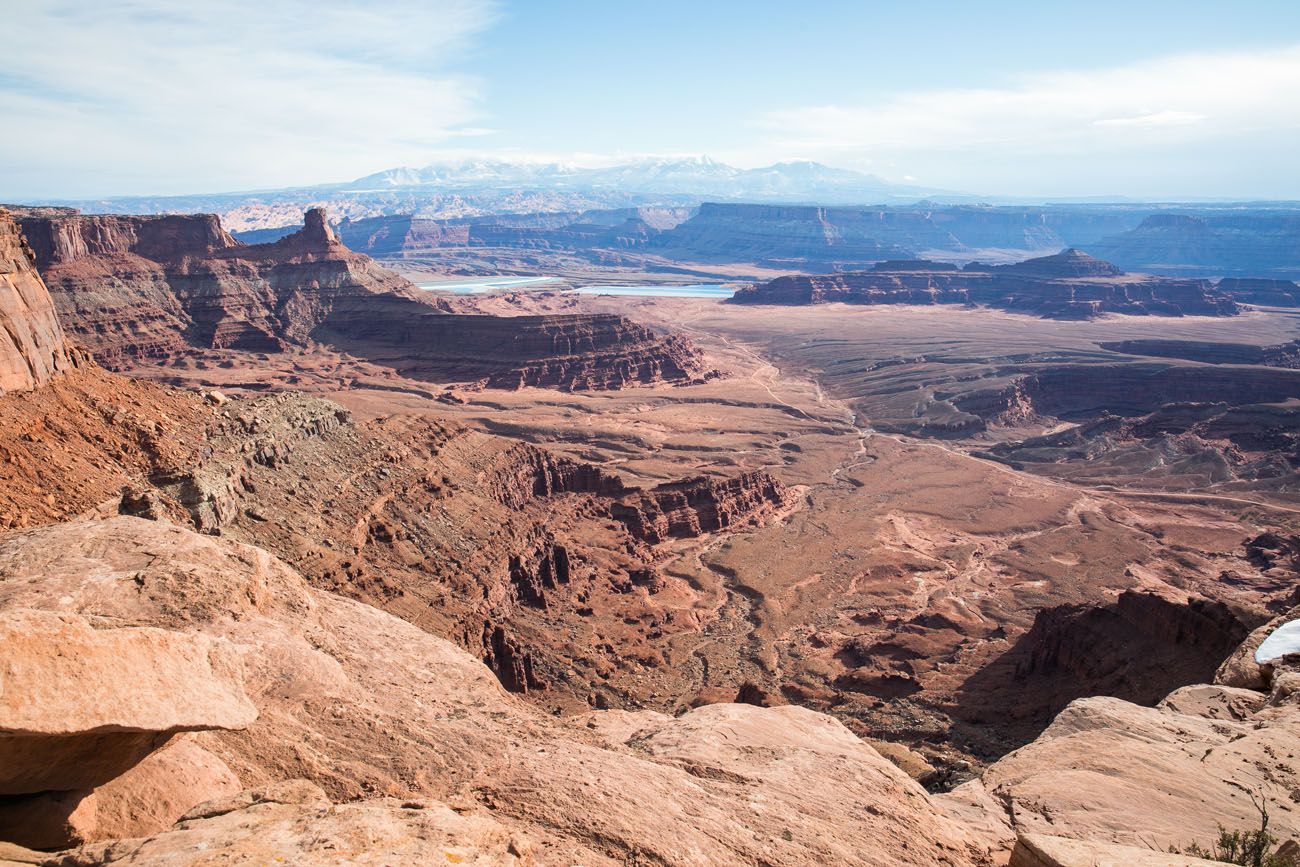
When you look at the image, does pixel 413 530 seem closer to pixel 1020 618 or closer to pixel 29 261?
pixel 29 261

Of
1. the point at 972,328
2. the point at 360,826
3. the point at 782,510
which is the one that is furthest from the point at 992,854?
the point at 972,328

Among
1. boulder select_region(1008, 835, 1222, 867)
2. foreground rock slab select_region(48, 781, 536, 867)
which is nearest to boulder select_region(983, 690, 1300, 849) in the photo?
boulder select_region(1008, 835, 1222, 867)

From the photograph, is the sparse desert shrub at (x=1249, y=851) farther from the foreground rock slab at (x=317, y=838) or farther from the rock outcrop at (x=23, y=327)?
the rock outcrop at (x=23, y=327)

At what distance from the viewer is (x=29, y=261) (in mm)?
38906

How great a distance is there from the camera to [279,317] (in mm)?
122875

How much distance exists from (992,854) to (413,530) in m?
31.3

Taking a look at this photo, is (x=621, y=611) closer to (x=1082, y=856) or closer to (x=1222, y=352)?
(x=1082, y=856)

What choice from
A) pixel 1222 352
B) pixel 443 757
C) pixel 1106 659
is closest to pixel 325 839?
pixel 443 757

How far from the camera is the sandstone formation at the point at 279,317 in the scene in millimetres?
108625

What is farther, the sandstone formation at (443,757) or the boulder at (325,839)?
the sandstone formation at (443,757)

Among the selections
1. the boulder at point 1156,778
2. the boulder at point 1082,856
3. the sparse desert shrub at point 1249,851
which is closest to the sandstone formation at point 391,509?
the boulder at point 1156,778

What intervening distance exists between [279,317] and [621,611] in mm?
96713

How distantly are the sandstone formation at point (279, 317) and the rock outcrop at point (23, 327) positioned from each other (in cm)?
7319

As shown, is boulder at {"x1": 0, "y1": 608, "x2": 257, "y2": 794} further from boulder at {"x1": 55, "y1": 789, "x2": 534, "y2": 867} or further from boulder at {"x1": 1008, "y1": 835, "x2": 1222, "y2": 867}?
boulder at {"x1": 1008, "y1": 835, "x2": 1222, "y2": 867}
